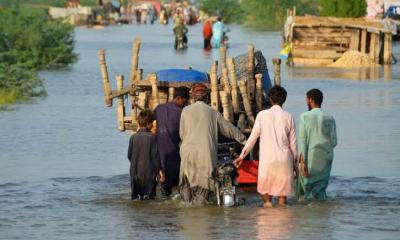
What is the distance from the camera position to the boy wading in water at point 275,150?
42.1 feet

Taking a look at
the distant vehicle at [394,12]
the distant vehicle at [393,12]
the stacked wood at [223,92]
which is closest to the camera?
the stacked wood at [223,92]

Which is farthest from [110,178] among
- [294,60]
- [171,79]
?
[294,60]

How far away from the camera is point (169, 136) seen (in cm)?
1362

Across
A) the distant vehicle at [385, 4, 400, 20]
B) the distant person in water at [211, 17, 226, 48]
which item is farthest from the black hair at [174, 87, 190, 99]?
the distant vehicle at [385, 4, 400, 20]

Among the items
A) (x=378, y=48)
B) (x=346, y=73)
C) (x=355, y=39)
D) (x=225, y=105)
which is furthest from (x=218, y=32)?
(x=225, y=105)

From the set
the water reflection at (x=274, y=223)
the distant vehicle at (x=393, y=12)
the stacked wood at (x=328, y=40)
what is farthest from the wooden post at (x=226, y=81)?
the distant vehicle at (x=393, y=12)

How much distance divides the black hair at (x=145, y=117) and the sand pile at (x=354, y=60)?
24.3 meters

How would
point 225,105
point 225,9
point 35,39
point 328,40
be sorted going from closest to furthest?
point 225,105 → point 35,39 → point 328,40 → point 225,9

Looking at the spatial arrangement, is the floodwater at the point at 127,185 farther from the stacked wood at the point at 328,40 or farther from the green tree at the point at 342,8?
the green tree at the point at 342,8

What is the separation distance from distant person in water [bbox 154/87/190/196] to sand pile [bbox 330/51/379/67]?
24.3 m

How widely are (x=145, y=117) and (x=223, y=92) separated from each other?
1006 mm

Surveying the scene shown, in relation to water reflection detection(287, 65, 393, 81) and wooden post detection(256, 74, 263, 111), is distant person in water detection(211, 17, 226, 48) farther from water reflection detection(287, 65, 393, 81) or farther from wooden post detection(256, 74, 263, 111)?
wooden post detection(256, 74, 263, 111)

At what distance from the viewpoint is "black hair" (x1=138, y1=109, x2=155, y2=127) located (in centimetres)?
1359

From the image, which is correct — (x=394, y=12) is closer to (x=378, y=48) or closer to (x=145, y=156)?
(x=378, y=48)
